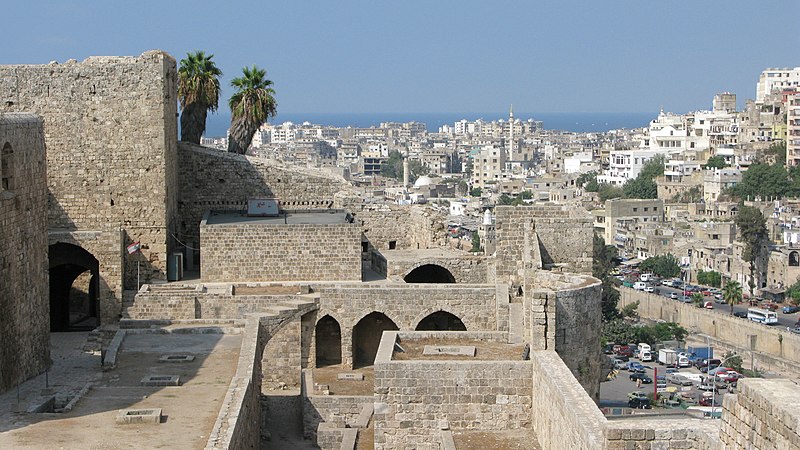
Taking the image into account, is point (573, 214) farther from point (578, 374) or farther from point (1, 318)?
point (1, 318)

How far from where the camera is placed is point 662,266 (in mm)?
101125

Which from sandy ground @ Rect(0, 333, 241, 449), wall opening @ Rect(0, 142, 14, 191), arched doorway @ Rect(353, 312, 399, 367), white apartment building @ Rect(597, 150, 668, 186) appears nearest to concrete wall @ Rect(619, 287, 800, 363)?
arched doorway @ Rect(353, 312, 399, 367)

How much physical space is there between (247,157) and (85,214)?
197 inches

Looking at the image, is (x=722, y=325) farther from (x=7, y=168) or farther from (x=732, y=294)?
(x=7, y=168)

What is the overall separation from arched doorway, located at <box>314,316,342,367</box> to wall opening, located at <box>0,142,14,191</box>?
28.4ft

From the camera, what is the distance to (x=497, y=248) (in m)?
29.6

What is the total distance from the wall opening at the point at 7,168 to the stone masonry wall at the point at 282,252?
310 inches

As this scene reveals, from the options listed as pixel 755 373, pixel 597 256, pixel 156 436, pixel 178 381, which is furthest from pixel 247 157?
pixel 597 256

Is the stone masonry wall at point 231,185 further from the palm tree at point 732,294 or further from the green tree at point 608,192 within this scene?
the green tree at point 608,192

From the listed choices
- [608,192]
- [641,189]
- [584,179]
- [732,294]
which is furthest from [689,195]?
[732,294]

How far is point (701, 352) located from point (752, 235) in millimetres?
29443

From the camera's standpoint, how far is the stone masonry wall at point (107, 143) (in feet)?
96.9

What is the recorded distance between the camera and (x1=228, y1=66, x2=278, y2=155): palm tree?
37000 millimetres

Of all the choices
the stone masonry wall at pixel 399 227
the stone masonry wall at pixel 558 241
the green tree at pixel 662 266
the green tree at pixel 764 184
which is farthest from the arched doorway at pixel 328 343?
the green tree at pixel 764 184
